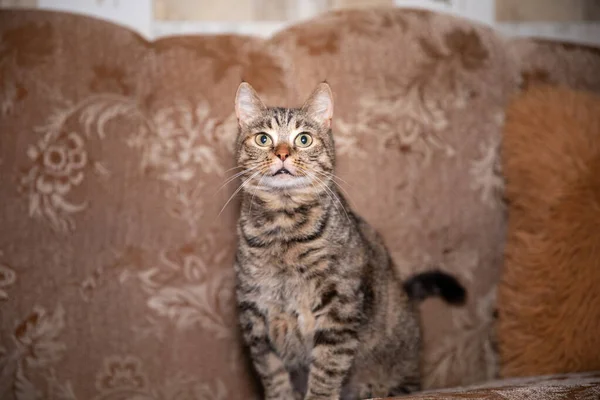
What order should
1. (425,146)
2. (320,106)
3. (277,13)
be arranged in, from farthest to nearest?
(277,13) < (425,146) < (320,106)

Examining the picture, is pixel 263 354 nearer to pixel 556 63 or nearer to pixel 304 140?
pixel 304 140

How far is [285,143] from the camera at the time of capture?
1.19m

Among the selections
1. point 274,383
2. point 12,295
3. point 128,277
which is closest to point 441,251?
point 274,383

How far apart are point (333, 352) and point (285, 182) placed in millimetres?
370

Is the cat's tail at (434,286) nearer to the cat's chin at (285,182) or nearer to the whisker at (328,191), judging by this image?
the whisker at (328,191)

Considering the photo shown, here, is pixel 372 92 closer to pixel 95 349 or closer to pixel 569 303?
pixel 569 303

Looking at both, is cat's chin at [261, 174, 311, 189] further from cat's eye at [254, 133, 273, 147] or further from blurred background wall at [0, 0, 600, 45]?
blurred background wall at [0, 0, 600, 45]

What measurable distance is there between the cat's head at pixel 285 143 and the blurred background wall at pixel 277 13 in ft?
2.10

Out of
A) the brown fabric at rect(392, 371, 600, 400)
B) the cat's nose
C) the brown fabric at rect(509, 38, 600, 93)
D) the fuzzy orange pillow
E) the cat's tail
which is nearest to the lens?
the brown fabric at rect(392, 371, 600, 400)

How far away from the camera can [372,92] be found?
151 centimetres

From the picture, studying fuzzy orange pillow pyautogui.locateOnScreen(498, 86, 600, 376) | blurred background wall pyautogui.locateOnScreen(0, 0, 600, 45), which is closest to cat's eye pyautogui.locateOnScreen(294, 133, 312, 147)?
fuzzy orange pillow pyautogui.locateOnScreen(498, 86, 600, 376)

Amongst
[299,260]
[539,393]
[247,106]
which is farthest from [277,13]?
[539,393]

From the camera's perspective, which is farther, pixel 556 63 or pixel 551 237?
pixel 556 63

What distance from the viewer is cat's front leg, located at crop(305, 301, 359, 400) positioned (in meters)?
1.16
